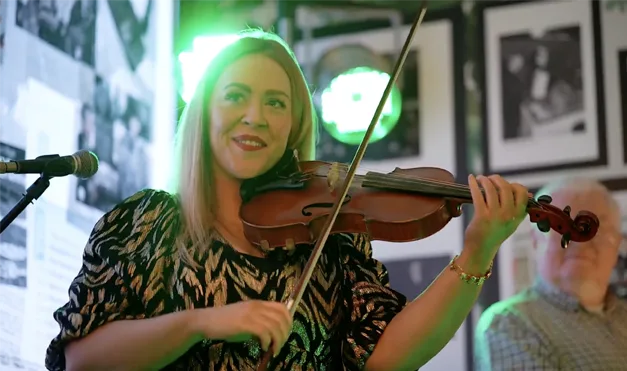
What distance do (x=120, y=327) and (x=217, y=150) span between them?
40cm

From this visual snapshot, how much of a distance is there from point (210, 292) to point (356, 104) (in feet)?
6.45

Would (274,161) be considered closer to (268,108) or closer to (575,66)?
(268,108)

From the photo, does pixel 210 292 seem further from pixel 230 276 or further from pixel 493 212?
pixel 493 212

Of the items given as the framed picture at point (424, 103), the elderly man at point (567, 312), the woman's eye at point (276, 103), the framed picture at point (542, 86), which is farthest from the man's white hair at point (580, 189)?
the woman's eye at point (276, 103)

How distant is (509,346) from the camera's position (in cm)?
265

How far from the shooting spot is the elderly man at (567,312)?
263 cm

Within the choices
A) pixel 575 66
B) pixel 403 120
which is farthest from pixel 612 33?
pixel 403 120

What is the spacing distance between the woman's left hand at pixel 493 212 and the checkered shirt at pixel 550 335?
122 centimetres

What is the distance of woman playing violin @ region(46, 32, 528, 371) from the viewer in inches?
57.1

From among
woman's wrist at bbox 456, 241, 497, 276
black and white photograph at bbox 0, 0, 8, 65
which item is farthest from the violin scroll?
black and white photograph at bbox 0, 0, 8, 65

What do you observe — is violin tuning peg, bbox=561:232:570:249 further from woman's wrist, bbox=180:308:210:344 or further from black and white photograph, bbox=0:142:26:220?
black and white photograph, bbox=0:142:26:220

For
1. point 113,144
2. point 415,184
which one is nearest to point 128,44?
point 113,144

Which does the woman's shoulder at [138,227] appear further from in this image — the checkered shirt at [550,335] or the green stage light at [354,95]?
the green stage light at [354,95]

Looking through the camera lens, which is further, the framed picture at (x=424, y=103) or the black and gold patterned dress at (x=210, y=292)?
the framed picture at (x=424, y=103)
